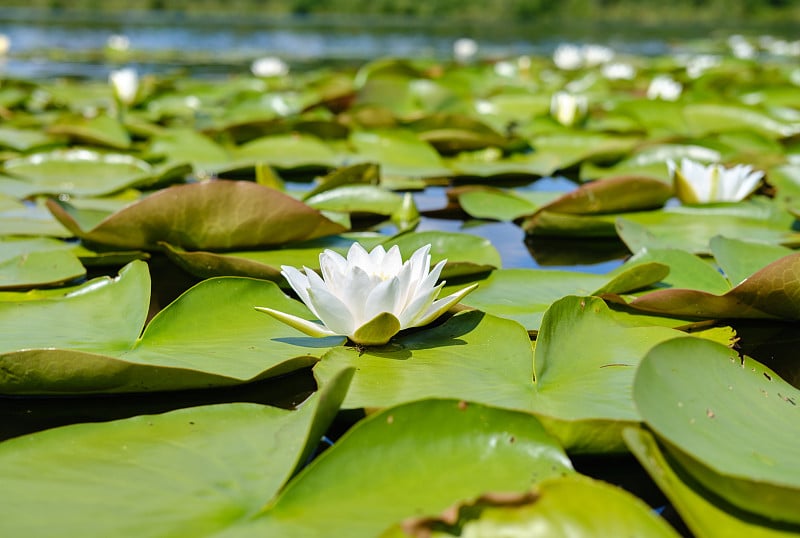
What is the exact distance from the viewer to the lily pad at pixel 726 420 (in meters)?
0.67

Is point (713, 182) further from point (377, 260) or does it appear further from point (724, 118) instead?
point (724, 118)

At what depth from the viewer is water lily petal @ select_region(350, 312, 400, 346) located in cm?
98

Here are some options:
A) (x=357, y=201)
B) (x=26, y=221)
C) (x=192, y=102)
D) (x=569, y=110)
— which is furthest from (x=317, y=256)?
(x=192, y=102)

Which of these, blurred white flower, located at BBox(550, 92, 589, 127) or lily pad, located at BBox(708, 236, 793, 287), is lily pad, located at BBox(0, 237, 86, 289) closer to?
lily pad, located at BBox(708, 236, 793, 287)

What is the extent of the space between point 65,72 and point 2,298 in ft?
16.9

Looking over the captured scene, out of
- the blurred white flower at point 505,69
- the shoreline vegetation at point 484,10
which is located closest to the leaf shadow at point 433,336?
the blurred white flower at point 505,69

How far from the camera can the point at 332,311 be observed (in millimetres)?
986

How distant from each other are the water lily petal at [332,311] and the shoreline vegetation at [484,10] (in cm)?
2125

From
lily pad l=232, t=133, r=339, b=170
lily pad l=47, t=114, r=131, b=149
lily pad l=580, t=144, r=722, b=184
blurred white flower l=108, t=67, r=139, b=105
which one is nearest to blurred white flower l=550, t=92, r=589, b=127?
lily pad l=580, t=144, r=722, b=184

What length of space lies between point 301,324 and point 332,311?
0.07m

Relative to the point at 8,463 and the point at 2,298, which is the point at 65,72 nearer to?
the point at 2,298

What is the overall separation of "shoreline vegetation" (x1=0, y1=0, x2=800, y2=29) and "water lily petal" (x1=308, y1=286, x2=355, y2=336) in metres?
21.2

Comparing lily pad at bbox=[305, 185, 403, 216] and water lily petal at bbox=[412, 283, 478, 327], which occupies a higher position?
water lily petal at bbox=[412, 283, 478, 327]

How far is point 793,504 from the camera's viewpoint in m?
0.65
